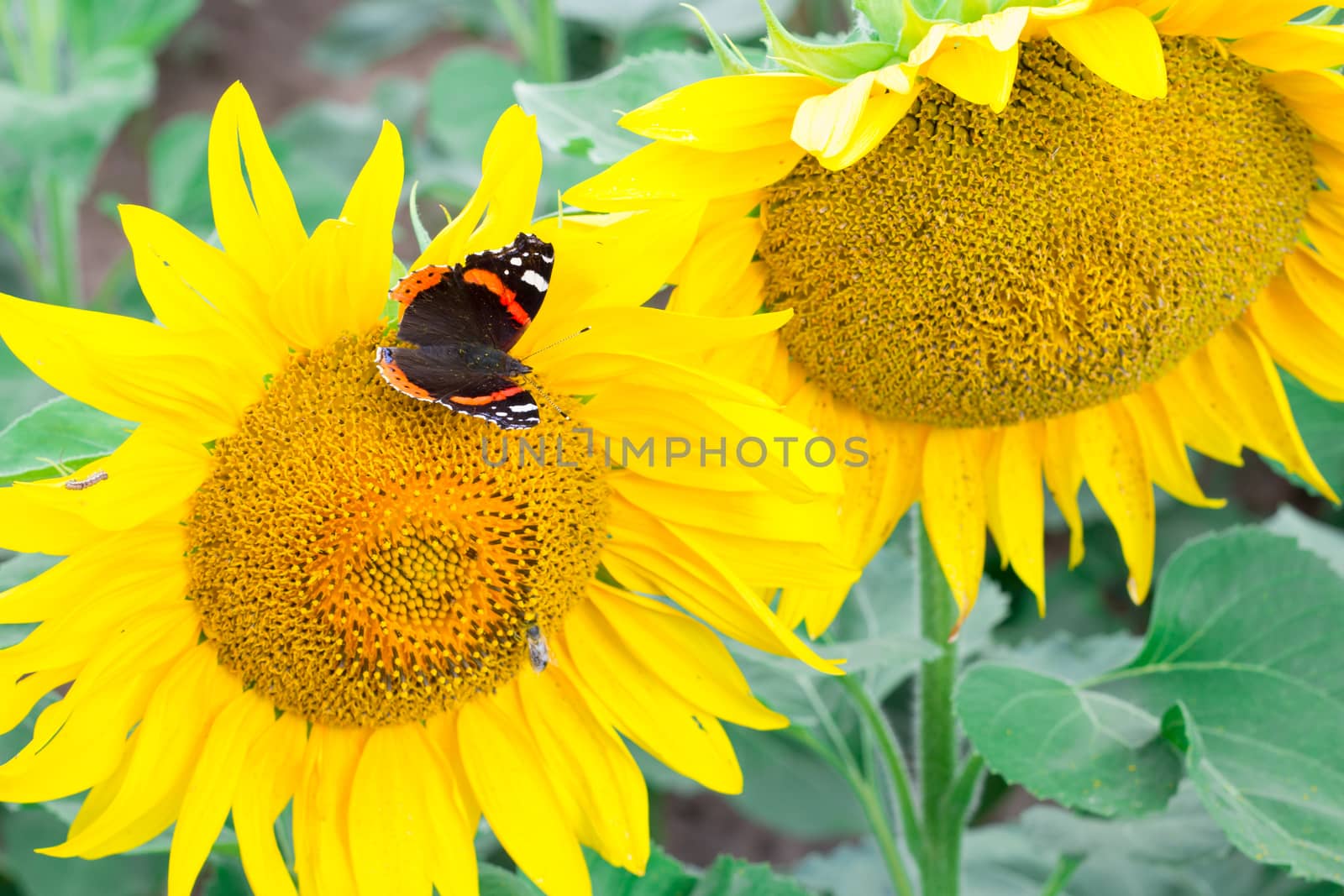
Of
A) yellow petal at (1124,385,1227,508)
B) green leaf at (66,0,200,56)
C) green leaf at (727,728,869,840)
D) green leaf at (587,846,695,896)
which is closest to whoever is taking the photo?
yellow petal at (1124,385,1227,508)

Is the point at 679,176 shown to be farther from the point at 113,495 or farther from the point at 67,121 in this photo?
the point at 67,121

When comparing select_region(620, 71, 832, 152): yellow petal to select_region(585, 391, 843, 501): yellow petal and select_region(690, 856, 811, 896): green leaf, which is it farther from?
select_region(690, 856, 811, 896): green leaf

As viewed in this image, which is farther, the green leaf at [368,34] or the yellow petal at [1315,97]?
the green leaf at [368,34]

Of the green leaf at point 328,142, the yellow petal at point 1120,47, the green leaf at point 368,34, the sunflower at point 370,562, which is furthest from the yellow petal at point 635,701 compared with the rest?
the green leaf at point 368,34

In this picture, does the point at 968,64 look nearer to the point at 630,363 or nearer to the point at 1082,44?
the point at 1082,44

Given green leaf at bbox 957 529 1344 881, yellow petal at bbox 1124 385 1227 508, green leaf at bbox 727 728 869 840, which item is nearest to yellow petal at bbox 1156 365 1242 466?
yellow petal at bbox 1124 385 1227 508

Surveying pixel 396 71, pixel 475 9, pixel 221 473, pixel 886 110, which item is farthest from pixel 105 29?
pixel 886 110

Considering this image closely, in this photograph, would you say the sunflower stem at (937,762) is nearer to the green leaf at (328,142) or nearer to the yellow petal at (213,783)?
the yellow petal at (213,783)
